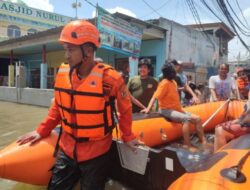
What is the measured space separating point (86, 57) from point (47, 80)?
13.3m

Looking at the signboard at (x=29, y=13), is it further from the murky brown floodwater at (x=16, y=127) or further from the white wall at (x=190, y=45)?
the murky brown floodwater at (x=16, y=127)

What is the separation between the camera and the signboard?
30.0 m

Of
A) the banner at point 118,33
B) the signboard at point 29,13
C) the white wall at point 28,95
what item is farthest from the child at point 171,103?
the signboard at point 29,13

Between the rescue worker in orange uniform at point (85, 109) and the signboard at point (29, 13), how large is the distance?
30.2 metres

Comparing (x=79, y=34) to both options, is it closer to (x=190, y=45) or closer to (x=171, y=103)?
(x=171, y=103)

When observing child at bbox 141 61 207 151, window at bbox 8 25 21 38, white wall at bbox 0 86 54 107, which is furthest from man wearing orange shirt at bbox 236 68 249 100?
window at bbox 8 25 21 38

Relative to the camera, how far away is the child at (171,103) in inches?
184

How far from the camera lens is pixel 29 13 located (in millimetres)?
31562

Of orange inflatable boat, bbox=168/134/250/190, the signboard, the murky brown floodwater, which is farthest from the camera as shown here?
the signboard

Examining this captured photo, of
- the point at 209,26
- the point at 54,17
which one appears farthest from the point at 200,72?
the point at 54,17

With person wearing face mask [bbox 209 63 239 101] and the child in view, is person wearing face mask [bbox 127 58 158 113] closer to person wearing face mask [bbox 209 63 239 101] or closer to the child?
the child

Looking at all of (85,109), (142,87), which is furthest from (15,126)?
(85,109)

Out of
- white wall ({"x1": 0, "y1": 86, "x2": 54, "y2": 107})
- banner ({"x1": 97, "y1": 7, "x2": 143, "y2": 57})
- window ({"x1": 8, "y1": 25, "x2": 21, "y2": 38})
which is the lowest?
white wall ({"x1": 0, "y1": 86, "x2": 54, "y2": 107})

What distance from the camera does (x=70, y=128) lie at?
94.1 inches
